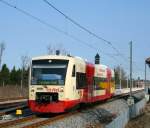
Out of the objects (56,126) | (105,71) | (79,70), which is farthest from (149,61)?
(56,126)

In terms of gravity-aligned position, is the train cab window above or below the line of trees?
below

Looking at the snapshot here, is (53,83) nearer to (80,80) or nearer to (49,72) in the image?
(49,72)

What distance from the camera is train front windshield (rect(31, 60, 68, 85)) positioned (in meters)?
26.1

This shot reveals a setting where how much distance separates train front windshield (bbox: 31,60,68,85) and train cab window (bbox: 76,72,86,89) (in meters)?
2.03

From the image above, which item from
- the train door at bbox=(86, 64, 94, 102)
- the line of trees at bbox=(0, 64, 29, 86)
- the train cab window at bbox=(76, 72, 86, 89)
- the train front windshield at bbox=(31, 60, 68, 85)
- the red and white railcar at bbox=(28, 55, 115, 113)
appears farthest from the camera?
the line of trees at bbox=(0, 64, 29, 86)

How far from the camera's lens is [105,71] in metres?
43.5

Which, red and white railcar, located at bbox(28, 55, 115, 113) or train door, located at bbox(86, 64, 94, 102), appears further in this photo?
train door, located at bbox(86, 64, 94, 102)

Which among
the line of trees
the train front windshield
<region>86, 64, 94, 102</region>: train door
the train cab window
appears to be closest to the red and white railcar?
the train front windshield

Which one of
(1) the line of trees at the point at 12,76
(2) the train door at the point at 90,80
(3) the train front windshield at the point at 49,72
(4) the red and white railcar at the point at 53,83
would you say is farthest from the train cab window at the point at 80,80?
(1) the line of trees at the point at 12,76

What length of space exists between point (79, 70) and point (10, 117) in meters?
5.61

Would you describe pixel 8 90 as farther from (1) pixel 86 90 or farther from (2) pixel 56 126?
(2) pixel 56 126

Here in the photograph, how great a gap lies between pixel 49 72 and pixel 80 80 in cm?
354

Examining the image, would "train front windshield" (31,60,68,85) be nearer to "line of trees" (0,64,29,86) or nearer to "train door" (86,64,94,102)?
"train door" (86,64,94,102)

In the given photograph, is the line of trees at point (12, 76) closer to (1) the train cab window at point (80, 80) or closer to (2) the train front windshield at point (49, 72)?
(1) the train cab window at point (80, 80)
